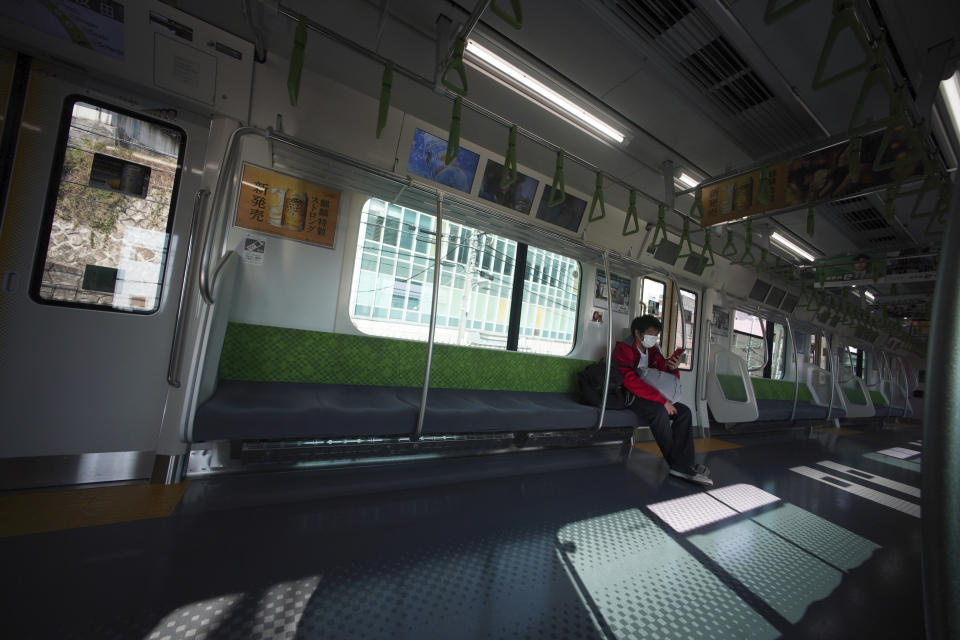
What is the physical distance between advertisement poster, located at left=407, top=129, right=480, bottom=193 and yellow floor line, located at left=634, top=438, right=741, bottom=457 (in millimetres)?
3712

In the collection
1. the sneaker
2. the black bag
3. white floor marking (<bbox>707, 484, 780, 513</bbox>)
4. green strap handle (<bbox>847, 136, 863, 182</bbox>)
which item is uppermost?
green strap handle (<bbox>847, 136, 863, 182</bbox>)

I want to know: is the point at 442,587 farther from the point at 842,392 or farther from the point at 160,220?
the point at 842,392

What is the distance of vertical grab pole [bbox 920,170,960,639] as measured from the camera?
41 centimetres

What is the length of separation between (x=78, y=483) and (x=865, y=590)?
4.49 m

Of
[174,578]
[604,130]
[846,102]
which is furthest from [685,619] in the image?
[846,102]

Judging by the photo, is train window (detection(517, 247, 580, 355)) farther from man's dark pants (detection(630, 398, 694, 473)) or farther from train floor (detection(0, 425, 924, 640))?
train floor (detection(0, 425, 924, 640))

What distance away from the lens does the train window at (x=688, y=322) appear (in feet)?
17.7

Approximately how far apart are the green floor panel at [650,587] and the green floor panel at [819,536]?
995mm

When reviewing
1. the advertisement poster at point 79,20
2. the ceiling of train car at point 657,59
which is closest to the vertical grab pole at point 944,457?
the ceiling of train car at point 657,59

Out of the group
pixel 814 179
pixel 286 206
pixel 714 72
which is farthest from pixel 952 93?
pixel 286 206

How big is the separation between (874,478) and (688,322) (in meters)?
2.73

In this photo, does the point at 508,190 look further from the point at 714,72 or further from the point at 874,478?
the point at 874,478

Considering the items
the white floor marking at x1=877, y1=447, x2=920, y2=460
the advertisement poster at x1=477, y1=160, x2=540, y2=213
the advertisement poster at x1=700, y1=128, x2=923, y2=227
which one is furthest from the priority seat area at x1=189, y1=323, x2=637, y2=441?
the white floor marking at x1=877, y1=447, x2=920, y2=460

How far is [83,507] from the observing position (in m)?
1.83
